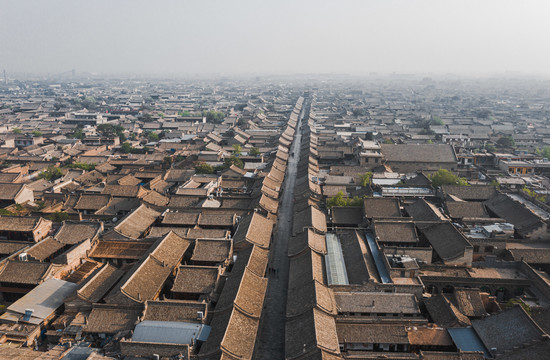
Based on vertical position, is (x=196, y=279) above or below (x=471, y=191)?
below

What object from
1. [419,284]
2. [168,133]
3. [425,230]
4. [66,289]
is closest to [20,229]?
[66,289]

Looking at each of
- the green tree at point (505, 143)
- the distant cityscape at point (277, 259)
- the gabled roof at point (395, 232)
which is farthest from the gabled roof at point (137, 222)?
the green tree at point (505, 143)

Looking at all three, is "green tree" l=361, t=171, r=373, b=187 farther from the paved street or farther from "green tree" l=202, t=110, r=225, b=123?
"green tree" l=202, t=110, r=225, b=123

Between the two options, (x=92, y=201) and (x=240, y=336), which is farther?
(x=92, y=201)

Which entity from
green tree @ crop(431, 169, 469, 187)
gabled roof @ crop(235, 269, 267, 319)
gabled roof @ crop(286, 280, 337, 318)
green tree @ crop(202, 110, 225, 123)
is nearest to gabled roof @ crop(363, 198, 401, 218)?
green tree @ crop(431, 169, 469, 187)

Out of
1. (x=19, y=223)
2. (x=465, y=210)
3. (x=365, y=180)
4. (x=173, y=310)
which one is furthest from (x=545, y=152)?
(x=19, y=223)

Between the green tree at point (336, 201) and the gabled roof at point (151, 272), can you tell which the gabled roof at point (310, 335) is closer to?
the gabled roof at point (151, 272)

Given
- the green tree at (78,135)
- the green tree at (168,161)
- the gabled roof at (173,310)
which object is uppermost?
the gabled roof at (173,310)

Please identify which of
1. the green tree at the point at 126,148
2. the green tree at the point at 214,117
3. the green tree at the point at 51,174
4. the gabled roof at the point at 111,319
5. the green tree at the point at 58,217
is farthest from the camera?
the green tree at the point at 214,117

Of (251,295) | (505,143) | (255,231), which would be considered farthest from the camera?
(505,143)

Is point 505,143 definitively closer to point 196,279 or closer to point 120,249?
Result: point 196,279

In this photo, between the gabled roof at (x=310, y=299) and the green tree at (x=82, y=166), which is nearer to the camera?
the gabled roof at (x=310, y=299)

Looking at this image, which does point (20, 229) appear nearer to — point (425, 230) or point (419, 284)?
point (419, 284)
